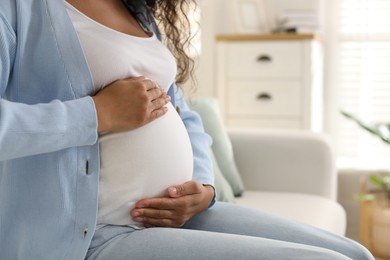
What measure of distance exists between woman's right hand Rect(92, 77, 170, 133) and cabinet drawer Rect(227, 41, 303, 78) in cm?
239

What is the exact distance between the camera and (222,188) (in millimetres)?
2174

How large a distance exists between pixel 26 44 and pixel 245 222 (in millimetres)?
552

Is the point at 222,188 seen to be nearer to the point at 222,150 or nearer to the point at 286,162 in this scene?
the point at 222,150

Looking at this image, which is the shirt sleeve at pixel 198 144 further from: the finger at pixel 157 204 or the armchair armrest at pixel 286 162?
the armchair armrest at pixel 286 162

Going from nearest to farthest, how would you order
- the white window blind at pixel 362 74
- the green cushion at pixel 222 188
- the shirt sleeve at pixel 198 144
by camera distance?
1. the shirt sleeve at pixel 198 144
2. the green cushion at pixel 222 188
3. the white window blind at pixel 362 74

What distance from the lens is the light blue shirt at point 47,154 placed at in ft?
3.62

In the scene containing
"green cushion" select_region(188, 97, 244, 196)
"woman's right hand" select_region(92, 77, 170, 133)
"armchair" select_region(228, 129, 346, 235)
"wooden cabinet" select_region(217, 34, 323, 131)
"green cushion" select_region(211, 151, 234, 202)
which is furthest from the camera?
"wooden cabinet" select_region(217, 34, 323, 131)

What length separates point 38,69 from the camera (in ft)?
3.70

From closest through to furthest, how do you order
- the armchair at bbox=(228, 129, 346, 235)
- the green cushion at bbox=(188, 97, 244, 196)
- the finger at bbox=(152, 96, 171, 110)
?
the finger at bbox=(152, 96, 171, 110) → the green cushion at bbox=(188, 97, 244, 196) → the armchair at bbox=(228, 129, 346, 235)

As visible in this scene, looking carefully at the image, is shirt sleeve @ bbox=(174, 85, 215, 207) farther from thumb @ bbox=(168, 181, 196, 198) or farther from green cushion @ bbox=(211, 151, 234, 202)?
green cushion @ bbox=(211, 151, 234, 202)

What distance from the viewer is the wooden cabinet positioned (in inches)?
140

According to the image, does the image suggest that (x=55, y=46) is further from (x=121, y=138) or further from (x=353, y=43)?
(x=353, y=43)

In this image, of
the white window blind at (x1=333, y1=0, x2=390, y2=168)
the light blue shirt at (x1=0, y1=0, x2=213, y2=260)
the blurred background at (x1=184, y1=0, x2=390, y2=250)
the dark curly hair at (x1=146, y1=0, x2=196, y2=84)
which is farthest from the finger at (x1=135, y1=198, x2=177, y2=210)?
the white window blind at (x1=333, y1=0, x2=390, y2=168)

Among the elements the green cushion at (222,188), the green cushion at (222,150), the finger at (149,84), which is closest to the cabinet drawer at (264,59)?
the green cushion at (222,150)
